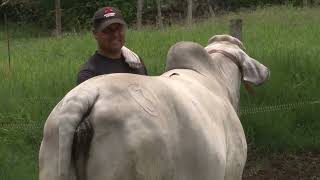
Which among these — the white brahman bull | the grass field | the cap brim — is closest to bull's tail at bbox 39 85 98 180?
the white brahman bull

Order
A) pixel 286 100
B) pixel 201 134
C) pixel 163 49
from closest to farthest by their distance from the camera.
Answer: pixel 201 134 → pixel 286 100 → pixel 163 49

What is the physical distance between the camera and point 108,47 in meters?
3.99

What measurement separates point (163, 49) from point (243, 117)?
430 cm

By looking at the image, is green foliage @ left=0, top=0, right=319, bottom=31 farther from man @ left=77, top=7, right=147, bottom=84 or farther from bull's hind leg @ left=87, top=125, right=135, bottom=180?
bull's hind leg @ left=87, top=125, right=135, bottom=180

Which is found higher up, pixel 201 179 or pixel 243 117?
pixel 201 179

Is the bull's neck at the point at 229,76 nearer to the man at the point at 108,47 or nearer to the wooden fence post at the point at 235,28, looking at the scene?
the man at the point at 108,47

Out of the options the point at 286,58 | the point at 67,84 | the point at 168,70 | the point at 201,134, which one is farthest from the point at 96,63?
the point at 286,58

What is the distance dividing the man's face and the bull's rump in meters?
1.07

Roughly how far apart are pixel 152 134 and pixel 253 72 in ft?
5.31

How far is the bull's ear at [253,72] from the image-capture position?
4078mm

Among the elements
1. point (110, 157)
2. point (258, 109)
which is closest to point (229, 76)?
point (110, 157)

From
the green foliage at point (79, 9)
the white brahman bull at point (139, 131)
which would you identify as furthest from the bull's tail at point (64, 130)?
the green foliage at point (79, 9)

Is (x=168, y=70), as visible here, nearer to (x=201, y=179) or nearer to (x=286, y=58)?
(x=201, y=179)

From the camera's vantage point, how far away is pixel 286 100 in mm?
7477
